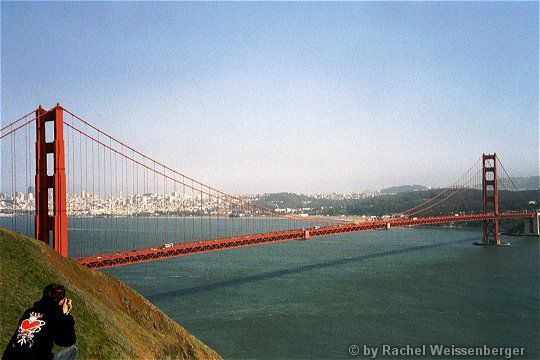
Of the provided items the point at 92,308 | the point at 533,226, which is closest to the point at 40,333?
the point at 92,308

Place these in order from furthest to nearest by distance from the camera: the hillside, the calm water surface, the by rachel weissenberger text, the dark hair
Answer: the calm water surface → the by rachel weissenberger text → the hillside → the dark hair

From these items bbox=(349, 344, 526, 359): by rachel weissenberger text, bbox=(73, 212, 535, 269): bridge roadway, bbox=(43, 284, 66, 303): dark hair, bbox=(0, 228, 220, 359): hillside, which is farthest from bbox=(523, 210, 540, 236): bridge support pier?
bbox=(43, 284, 66, 303): dark hair

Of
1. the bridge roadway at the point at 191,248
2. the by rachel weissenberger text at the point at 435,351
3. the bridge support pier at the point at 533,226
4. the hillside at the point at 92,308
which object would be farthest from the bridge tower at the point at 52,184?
the bridge support pier at the point at 533,226

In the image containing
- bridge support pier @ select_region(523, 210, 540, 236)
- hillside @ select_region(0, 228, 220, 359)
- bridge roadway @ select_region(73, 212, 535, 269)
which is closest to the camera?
hillside @ select_region(0, 228, 220, 359)

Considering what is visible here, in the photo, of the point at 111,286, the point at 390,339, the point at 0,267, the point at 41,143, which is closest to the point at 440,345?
the point at 390,339

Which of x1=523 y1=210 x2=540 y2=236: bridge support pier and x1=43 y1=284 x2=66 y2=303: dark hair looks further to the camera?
x1=523 y1=210 x2=540 y2=236: bridge support pier

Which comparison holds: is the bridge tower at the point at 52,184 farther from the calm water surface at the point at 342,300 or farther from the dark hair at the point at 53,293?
the dark hair at the point at 53,293

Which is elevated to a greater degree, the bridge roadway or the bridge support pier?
the bridge roadway

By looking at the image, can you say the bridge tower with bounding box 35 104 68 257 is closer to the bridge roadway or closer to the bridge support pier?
the bridge roadway

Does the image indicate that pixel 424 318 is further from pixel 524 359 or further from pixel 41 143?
pixel 41 143
